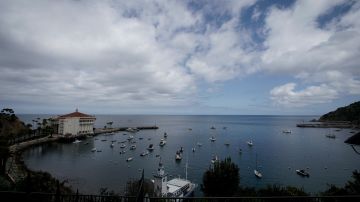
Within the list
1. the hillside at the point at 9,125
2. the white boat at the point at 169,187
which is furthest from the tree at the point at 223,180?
the hillside at the point at 9,125

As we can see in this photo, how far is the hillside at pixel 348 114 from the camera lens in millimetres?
123275

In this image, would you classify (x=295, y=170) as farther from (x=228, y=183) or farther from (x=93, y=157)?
(x=93, y=157)

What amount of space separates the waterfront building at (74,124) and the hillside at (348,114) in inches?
4843

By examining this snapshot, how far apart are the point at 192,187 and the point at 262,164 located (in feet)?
67.4

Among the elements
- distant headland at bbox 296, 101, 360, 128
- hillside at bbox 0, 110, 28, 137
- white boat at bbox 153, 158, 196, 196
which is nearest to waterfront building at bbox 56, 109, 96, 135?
hillside at bbox 0, 110, 28, 137

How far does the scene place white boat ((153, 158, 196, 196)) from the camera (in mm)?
21859

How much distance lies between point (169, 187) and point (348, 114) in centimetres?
15068

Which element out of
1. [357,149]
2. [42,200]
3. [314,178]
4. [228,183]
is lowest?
[314,178]

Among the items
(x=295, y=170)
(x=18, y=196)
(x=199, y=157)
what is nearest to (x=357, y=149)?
(x=18, y=196)

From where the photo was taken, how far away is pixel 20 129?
59875mm

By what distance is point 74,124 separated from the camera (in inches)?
3120

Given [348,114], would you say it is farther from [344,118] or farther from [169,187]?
[169,187]

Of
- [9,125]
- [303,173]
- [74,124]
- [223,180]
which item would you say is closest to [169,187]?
[223,180]

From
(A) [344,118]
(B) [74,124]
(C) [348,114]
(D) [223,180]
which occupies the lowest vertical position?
(D) [223,180]
